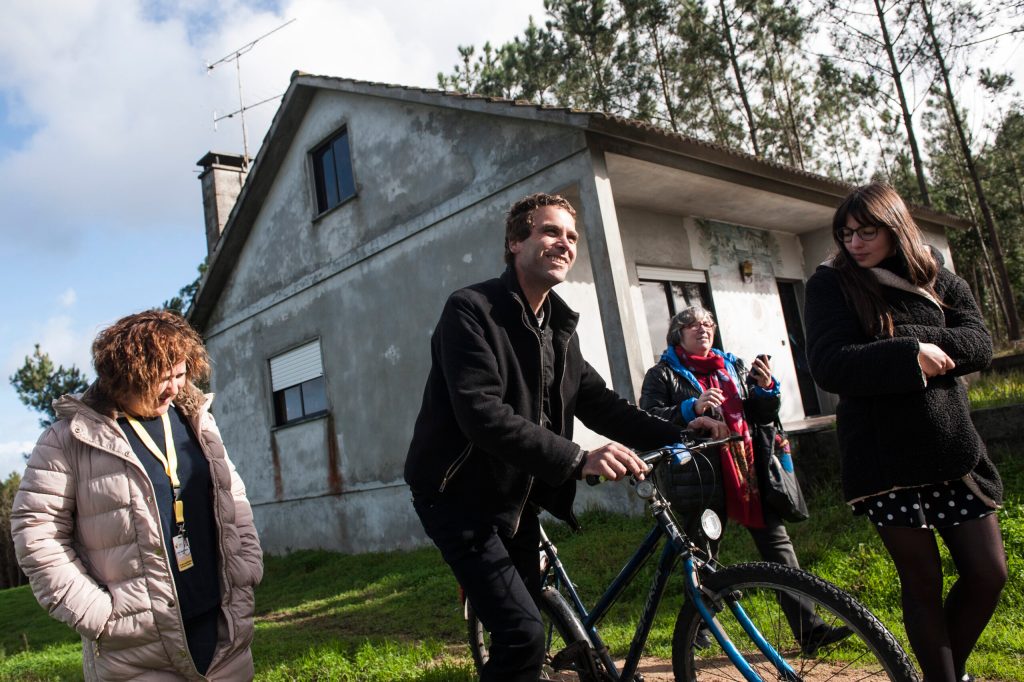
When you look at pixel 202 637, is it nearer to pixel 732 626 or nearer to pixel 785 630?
pixel 732 626

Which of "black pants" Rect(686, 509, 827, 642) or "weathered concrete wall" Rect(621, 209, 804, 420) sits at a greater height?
"weathered concrete wall" Rect(621, 209, 804, 420)

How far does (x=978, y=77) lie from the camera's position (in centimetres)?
1944

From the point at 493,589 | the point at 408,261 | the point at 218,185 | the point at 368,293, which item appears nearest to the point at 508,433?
the point at 493,589

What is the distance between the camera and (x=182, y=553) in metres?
2.58

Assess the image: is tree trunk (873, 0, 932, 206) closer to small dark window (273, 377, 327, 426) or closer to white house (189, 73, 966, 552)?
white house (189, 73, 966, 552)

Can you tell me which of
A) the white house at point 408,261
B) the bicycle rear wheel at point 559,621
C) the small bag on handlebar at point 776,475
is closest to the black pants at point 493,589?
the bicycle rear wheel at point 559,621

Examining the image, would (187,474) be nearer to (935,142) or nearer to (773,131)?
(773,131)

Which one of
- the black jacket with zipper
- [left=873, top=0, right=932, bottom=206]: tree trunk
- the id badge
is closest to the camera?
the black jacket with zipper

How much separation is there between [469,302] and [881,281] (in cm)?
140

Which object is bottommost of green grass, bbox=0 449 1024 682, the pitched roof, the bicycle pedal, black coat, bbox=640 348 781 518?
green grass, bbox=0 449 1024 682

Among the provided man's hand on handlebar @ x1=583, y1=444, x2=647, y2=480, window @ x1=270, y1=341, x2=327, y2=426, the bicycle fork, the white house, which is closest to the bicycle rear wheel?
the bicycle fork

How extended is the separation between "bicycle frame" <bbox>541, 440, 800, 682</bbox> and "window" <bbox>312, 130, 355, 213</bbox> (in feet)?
31.8

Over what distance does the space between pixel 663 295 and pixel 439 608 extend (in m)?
5.83

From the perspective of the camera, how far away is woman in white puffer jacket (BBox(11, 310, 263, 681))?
238 centimetres
